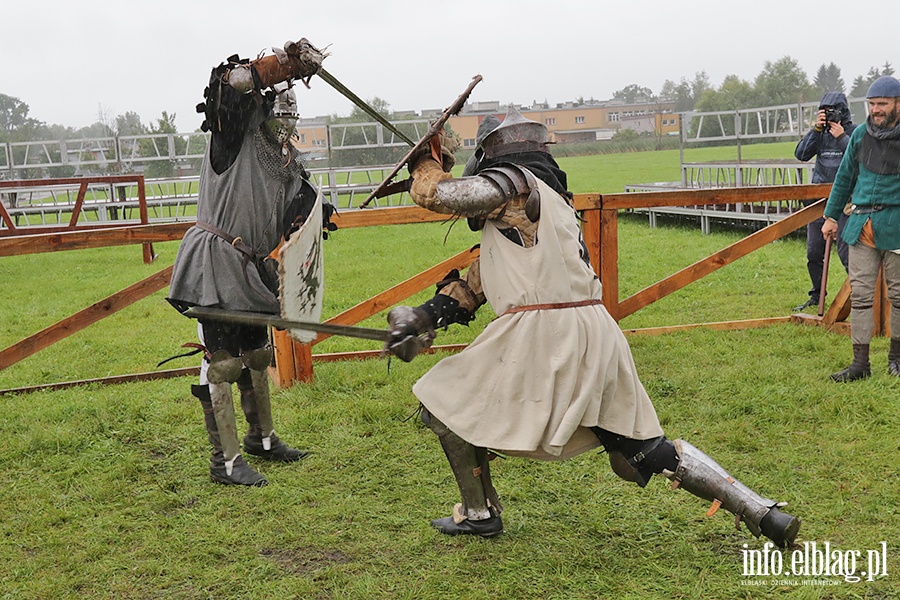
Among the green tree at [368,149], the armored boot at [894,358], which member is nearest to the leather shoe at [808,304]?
the armored boot at [894,358]

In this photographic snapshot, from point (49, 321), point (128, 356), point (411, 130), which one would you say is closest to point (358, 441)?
point (128, 356)

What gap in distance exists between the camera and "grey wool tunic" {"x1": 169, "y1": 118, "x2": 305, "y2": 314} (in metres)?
3.51

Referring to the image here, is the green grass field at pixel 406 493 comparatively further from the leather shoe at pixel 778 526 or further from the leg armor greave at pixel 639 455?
the leg armor greave at pixel 639 455

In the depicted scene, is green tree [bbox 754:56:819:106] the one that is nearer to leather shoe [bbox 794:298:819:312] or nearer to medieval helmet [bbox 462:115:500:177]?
leather shoe [bbox 794:298:819:312]

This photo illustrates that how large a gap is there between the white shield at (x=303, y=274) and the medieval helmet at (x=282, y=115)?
1.03 ft

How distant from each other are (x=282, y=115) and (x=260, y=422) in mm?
1416

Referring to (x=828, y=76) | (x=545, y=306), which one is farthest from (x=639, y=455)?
(x=828, y=76)

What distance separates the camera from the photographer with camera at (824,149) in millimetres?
6383

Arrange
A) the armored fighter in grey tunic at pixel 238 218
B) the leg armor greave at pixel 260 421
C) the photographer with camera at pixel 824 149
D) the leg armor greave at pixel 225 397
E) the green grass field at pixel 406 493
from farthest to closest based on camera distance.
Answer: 1. the photographer with camera at pixel 824 149
2. the leg armor greave at pixel 260 421
3. the leg armor greave at pixel 225 397
4. the armored fighter in grey tunic at pixel 238 218
5. the green grass field at pixel 406 493

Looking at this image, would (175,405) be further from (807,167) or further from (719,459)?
(807,167)

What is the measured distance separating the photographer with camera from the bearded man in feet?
4.65

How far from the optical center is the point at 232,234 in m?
3.56

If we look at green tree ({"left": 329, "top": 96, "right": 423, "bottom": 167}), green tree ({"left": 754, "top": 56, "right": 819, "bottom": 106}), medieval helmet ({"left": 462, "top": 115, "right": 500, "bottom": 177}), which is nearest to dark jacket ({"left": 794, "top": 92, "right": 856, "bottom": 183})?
medieval helmet ({"left": 462, "top": 115, "right": 500, "bottom": 177})

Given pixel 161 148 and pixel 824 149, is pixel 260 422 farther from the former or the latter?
pixel 161 148
